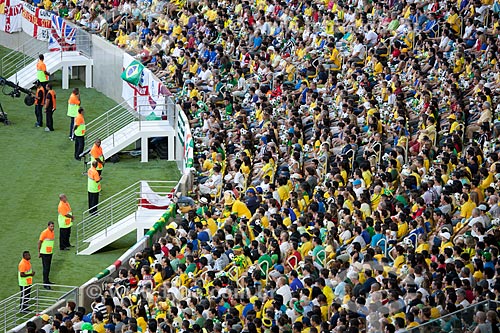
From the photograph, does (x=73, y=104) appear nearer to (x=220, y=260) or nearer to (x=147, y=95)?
(x=147, y=95)

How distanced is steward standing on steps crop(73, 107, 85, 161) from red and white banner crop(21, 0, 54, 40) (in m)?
8.28

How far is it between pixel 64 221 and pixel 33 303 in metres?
2.61

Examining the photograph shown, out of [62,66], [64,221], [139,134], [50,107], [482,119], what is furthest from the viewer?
[62,66]

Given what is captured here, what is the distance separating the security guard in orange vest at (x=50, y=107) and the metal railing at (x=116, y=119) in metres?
1.16

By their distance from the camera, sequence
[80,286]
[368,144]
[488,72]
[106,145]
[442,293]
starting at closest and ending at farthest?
[442,293] → [80,286] → [368,144] → [488,72] → [106,145]

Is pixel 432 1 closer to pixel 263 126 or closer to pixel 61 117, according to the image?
pixel 263 126

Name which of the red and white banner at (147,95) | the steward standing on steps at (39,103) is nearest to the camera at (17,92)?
the steward standing on steps at (39,103)

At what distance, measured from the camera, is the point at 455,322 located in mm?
17938

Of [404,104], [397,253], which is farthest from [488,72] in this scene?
[397,253]

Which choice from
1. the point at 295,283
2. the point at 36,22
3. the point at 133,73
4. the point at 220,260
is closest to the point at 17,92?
the point at 36,22

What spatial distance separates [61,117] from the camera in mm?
37844

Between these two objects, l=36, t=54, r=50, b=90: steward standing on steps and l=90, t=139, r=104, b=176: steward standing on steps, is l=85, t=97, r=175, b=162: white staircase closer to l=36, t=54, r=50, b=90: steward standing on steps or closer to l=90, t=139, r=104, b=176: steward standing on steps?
l=90, t=139, r=104, b=176: steward standing on steps

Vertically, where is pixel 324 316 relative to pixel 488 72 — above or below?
below

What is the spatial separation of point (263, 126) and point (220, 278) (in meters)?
8.45
